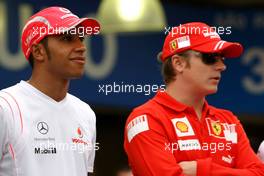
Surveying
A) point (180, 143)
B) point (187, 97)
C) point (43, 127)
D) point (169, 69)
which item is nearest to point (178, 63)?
point (169, 69)

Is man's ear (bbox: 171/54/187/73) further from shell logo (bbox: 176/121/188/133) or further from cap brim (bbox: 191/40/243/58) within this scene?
shell logo (bbox: 176/121/188/133)

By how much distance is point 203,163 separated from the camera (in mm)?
5102

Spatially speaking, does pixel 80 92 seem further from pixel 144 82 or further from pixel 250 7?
pixel 250 7

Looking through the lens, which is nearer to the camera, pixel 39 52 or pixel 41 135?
pixel 41 135

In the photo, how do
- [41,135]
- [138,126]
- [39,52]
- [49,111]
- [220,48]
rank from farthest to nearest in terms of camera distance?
1. [220,48]
2. [138,126]
3. [39,52]
4. [49,111]
5. [41,135]

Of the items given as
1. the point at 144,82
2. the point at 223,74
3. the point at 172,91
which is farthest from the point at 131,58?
the point at 172,91

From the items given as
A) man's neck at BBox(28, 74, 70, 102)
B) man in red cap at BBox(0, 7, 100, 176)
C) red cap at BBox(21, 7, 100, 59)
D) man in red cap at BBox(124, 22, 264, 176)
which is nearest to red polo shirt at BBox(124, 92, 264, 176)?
man in red cap at BBox(124, 22, 264, 176)

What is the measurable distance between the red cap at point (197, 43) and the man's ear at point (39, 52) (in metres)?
0.80

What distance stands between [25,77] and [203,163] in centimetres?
362

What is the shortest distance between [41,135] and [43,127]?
6cm

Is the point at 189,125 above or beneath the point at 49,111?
beneath

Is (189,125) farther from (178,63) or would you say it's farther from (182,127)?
(178,63)

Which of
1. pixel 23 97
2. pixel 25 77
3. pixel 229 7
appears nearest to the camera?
pixel 23 97

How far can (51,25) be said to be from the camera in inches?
202
